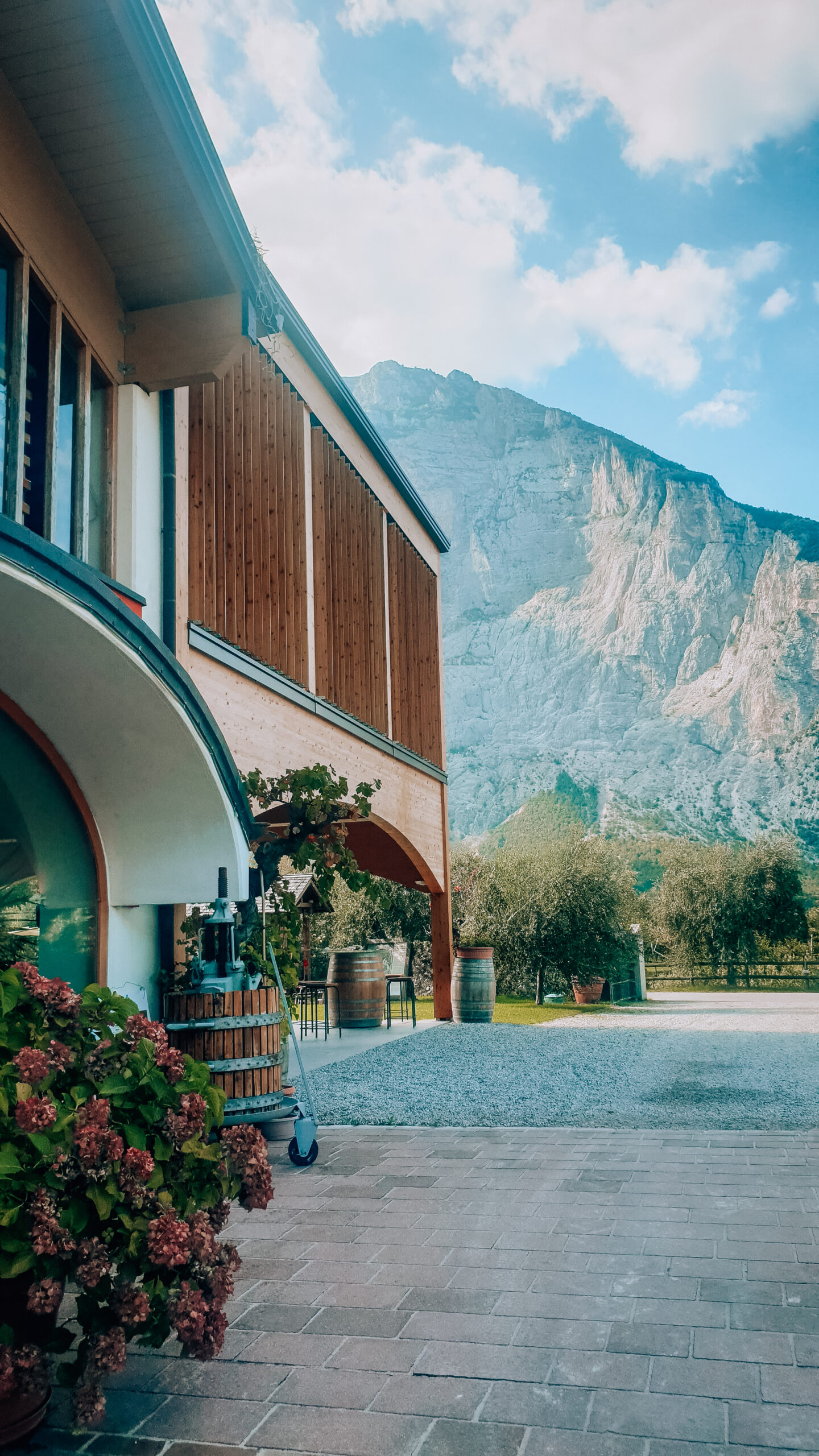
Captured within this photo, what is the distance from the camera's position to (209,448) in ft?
26.3

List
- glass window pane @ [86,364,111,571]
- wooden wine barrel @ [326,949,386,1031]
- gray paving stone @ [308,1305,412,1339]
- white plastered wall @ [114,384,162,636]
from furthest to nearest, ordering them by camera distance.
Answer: wooden wine barrel @ [326,949,386,1031]
white plastered wall @ [114,384,162,636]
glass window pane @ [86,364,111,571]
gray paving stone @ [308,1305,412,1339]

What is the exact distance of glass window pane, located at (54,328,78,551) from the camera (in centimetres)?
585

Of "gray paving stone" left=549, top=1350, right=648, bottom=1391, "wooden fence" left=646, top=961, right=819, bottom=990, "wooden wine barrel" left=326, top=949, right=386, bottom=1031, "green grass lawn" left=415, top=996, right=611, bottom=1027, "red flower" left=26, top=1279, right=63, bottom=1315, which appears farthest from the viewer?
"wooden fence" left=646, top=961, right=819, bottom=990

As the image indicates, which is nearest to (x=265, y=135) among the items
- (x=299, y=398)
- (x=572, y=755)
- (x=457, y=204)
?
(x=457, y=204)

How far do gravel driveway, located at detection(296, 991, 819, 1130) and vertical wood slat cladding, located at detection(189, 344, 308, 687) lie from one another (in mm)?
3655

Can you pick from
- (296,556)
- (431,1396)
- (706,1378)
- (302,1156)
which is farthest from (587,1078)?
(431,1396)

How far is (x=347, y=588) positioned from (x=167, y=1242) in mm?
9664

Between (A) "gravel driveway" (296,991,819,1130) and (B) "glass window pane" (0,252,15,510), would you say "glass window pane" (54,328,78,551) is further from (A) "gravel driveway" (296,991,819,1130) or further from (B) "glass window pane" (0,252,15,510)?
(A) "gravel driveway" (296,991,819,1130)

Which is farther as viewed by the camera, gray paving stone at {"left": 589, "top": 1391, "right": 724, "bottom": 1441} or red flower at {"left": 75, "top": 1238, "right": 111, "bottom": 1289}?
gray paving stone at {"left": 589, "top": 1391, "right": 724, "bottom": 1441}

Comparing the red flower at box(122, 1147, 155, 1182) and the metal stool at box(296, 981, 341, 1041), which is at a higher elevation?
the red flower at box(122, 1147, 155, 1182)

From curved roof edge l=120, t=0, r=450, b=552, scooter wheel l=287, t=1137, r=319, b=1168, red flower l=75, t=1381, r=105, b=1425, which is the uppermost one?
curved roof edge l=120, t=0, r=450, b=552

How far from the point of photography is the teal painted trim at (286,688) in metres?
7.59

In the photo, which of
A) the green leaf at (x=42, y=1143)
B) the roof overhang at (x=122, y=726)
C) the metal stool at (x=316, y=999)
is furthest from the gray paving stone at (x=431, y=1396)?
the metal stool at (x=316, y=999)

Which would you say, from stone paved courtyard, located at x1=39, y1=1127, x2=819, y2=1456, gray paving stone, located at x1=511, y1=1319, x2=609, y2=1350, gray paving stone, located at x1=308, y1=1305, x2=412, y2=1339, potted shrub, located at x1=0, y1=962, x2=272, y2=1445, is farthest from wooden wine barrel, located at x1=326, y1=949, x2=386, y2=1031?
potted shrub, located at x1=0, y1=962, x2=272, y2=1445
